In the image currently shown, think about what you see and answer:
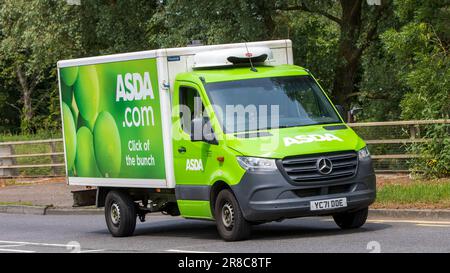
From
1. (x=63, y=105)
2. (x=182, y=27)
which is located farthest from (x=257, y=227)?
(x=182, y=27)

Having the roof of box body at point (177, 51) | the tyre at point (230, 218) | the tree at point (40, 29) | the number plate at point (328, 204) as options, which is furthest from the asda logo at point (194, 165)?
the tree at point (40, 29)

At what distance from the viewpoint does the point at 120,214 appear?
17203mm

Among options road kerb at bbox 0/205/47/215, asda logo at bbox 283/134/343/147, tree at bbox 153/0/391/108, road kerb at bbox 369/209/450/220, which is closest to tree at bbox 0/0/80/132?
tree at bbox 153/0/391/108

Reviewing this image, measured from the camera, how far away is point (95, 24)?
34.3m

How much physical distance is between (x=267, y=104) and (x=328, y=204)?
70.8 inches

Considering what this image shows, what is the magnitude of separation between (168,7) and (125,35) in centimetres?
423

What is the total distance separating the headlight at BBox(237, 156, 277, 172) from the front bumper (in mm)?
67

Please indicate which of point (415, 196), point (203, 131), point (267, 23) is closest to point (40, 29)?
point (267, 23)

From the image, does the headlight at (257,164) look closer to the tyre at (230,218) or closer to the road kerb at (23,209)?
the tyre at (230,218)

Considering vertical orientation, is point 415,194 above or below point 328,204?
below

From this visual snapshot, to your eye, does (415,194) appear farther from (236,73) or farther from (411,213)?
(236,73)

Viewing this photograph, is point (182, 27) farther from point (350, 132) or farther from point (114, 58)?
point (350, 132)
